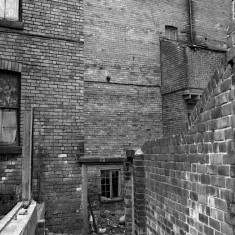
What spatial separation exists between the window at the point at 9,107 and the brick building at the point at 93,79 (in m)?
0.02

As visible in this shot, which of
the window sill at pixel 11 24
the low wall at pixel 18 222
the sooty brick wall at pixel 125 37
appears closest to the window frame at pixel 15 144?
the window sill at pixel 11 24

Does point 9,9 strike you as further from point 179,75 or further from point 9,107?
point 179,75

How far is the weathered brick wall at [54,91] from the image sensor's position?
263 inches

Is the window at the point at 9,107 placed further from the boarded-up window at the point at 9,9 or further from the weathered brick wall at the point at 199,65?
the weathered brick wall at the point at 199,65

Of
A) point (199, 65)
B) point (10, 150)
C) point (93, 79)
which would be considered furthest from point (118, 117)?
point (10, 150)

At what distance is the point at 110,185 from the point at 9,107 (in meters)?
5.56

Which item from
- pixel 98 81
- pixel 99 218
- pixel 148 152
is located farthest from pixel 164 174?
pixel 98 81

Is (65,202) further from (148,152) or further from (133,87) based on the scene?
(133,87)

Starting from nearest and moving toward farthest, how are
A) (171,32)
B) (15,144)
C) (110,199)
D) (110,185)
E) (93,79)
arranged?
(15,144), (110,199), (110,185), (93,79), (171,32)

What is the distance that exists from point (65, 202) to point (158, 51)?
312 inches

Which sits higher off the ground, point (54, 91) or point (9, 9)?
point (9, 9)

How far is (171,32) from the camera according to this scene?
13.1 m

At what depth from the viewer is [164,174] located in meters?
3.97

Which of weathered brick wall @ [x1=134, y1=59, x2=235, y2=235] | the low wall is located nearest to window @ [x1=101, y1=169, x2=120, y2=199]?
the low wall
